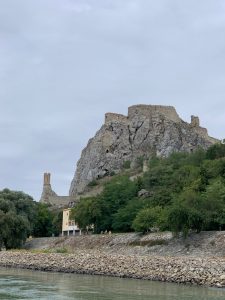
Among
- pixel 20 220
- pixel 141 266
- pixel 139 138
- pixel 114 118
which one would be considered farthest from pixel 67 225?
pixel 141 266

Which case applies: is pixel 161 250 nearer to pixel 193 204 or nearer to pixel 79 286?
pixel 193 204

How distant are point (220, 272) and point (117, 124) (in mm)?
108571

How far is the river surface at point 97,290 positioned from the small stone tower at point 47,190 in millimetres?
112974

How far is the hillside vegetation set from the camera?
51031 mm

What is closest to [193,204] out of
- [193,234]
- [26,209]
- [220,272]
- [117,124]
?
[193,234]

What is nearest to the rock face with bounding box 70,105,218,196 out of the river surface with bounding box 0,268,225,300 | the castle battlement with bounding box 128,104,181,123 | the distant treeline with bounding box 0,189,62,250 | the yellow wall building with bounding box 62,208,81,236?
the castle battlement with bounding box 128,104,181,123

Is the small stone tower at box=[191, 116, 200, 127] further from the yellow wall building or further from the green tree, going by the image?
the green tree

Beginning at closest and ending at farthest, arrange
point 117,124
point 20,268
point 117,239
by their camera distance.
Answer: point 20,268 → point 117,239 → point 117,124

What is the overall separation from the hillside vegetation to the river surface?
19079 millimetres

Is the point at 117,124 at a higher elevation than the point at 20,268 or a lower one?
higher

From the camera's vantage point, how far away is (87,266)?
39.0m

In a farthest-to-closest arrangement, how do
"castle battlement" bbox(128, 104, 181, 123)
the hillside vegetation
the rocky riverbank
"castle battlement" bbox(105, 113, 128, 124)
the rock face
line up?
"castle battlement" bbox(105, 113, 128, 124) → "castle battlement" bbox(128, 104, 181, 123) → the rock face → the hillside vegetation → the rocky riverbank

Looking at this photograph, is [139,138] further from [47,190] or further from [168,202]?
[168,202]

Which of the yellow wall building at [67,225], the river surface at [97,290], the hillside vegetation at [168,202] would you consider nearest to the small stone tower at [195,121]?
the hillside vegetation at [168,202]
